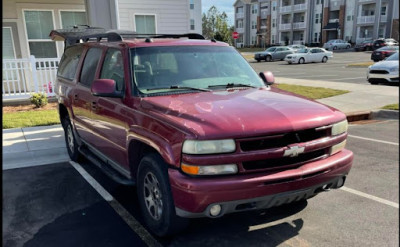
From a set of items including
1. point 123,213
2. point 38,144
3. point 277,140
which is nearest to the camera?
point 277,140

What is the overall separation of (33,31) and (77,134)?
8212mm

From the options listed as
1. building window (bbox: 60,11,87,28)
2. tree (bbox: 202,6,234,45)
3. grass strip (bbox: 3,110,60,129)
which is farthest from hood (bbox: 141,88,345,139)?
tree (bbox: 202,6,234,45)

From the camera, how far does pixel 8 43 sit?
38.8 ft

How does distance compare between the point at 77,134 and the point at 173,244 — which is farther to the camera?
the point at 77,134

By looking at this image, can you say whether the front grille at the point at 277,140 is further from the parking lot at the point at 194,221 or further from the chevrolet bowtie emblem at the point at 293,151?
the parking lot at the point at 194,221

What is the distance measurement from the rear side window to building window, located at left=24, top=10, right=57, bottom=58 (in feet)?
21.7

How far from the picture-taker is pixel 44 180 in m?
5.10

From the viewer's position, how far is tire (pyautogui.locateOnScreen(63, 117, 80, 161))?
5.79m

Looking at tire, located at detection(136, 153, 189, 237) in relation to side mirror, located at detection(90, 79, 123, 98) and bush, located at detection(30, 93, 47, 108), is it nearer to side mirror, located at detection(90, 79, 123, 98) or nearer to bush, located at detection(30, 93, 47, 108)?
side mirror, located at detection(90, 79, 123, 98)

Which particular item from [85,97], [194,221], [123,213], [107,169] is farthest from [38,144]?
[194,221]

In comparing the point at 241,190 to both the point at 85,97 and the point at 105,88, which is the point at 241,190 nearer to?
the point at 105,88

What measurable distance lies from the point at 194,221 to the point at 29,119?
6.57 m

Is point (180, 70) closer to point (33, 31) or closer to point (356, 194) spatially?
point (356, 194)

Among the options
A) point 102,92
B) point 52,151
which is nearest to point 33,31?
point 52,151
